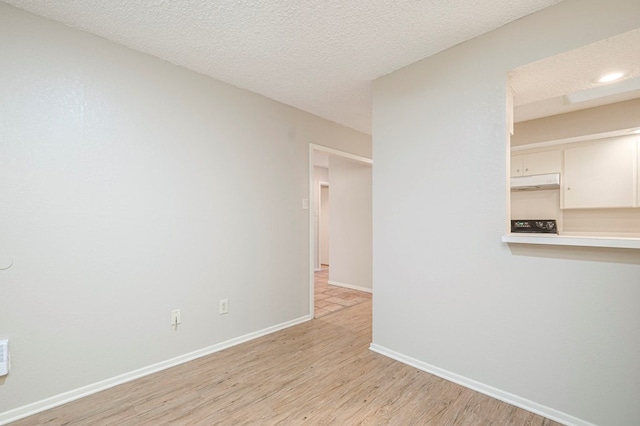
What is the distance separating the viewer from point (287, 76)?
8.54 feet

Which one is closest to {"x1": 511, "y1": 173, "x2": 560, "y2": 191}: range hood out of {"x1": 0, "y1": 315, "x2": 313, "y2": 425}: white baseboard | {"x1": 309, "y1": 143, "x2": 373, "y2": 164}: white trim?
{"x1": 309, "y1": 143, "x2": 373, "y2": 164}: white trim

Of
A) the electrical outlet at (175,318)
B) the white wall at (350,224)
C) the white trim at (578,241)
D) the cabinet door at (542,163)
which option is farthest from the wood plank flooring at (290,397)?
the cabinet door at (542,163)

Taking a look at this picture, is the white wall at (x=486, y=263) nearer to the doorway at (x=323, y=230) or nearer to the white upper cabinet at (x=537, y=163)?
the white upper cabinet at (x=537, y=163)

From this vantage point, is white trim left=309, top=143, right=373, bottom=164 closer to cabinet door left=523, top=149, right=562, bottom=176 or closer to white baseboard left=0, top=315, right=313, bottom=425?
cabinet door left=523, top=149, right=562, bottom=176

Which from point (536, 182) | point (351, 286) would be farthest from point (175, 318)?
point (536, 182)

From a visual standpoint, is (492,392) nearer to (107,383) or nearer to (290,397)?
(290,397)

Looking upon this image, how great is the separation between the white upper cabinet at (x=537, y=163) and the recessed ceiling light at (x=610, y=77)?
1.25 m

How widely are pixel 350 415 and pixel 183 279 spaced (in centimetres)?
168

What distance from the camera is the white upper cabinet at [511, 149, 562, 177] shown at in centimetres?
340

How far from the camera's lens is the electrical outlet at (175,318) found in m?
2.38

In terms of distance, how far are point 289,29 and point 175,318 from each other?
243 cm

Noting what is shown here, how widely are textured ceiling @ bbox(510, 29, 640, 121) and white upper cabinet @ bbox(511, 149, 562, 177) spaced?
0.68 metres

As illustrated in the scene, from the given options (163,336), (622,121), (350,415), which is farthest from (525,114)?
(163,336)

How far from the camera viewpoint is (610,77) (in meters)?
2.22
